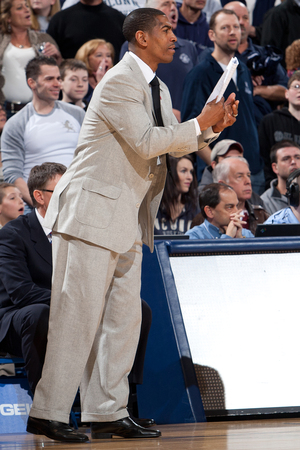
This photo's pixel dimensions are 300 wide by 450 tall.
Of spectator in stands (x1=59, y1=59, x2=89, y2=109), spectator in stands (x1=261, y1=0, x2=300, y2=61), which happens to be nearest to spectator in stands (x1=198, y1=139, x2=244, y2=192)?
spectator in stands (x1=59, y1=59, x2=89, y2=109)

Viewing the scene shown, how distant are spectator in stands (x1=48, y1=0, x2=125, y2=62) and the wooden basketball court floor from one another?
13.6 feet

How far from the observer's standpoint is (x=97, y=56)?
5.71 meters

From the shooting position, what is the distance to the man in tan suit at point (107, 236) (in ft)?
7.64

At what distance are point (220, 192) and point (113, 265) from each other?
79.3 inches

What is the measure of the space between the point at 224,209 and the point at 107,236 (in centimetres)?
203

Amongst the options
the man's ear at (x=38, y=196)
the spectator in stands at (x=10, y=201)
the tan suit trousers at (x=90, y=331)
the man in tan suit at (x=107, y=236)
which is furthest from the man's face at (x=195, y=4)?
the tan suit trousers at (x=90, y=331)

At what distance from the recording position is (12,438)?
2.60 meters

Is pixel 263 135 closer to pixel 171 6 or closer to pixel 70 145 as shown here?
pixel 171 6

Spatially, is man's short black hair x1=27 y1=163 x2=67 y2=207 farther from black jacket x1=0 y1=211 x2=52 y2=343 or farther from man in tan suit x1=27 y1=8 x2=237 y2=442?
man in tan suit x1=27 y1=8 x2=237 y2=442

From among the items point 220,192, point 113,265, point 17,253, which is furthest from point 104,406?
point 220,192

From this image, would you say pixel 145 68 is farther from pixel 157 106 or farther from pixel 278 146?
pixel 278 146

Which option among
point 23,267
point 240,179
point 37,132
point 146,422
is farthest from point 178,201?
point 146,422

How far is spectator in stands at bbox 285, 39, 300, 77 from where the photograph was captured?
263 inches

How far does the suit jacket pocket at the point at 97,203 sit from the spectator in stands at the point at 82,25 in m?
3.96
